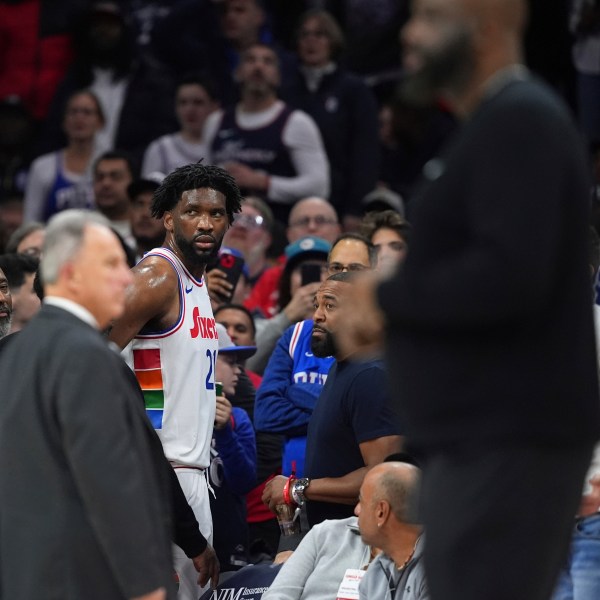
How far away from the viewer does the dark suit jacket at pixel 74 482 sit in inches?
140

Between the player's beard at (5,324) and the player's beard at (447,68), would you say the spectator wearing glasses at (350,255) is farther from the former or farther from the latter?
the player's beard at (447,68)

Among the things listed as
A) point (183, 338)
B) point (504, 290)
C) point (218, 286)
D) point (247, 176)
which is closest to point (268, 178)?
point (247, 176)

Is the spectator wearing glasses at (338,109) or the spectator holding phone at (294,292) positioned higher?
the spectator wearing glasses at (338,109)

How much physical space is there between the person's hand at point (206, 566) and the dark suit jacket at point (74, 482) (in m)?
1.93

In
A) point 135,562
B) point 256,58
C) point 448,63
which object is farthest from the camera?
point 256,58

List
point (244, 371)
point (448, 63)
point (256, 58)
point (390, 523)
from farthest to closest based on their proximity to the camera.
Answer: point (256, 58)
point (244, 371)
point (390, 523)
point (448, 63)

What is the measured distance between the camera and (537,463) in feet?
9.75

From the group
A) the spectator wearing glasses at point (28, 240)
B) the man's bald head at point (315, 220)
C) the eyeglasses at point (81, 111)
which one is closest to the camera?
the spectator wearing glasses at point (28, 240)

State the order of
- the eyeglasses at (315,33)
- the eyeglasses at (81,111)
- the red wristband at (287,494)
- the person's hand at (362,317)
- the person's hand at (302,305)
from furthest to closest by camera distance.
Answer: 1. the eyeglasses at (81,111)
2. the eyeglasses at (315,33)
3. the person's hand at (302,305)
4. the red wristband at (287,494)
5. the person's hand at (362,317)

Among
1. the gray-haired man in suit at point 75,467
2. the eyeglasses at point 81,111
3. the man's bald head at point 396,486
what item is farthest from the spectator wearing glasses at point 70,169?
the gray-haired man in suit at point 75,467

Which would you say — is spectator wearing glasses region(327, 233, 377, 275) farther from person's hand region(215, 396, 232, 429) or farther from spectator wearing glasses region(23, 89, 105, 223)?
spectator wearing glasses region(23, 89, 105, 223)

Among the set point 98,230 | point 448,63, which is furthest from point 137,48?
point 448,63

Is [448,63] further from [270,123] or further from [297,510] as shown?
[270,123]

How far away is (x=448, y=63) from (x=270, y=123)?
6.87 metres
